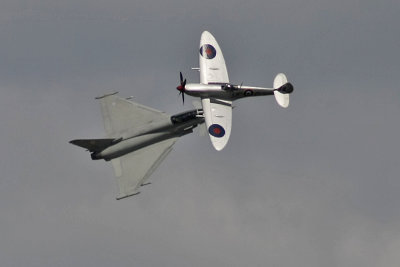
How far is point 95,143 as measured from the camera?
403ft

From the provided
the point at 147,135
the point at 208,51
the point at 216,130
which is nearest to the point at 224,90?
the point at 216,130

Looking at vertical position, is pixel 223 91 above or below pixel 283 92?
above

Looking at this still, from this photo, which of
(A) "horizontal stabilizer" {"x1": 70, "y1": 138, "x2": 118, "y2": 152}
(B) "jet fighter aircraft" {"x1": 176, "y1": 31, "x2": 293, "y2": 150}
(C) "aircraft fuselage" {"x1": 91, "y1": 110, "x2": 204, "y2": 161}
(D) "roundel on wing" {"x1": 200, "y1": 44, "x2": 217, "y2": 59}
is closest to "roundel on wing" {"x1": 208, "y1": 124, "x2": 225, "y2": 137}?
(B) "jet fighter aircraft" {"x1": 176, "y1": 31, "x2": 293, "y2": 150}

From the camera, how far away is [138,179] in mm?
120875

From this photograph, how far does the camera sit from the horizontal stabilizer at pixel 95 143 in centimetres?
12281

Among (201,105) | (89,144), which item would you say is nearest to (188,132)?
(201,105)

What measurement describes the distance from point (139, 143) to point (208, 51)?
54.4ft

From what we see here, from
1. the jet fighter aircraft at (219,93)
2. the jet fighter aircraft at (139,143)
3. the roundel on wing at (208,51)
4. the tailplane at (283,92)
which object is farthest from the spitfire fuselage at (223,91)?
the roundel on wing at (208,51)

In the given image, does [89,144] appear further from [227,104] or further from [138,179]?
[227,104]

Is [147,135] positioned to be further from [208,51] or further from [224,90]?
[208,51]

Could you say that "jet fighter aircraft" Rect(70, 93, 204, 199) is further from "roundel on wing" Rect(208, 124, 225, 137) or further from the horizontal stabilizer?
"roundel on wing" Rect(208, 124, 225, 137)

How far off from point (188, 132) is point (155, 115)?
4.44 metres

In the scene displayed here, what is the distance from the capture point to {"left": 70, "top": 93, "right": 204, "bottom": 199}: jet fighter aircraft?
122 m

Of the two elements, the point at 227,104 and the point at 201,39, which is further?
the point at 201,39
